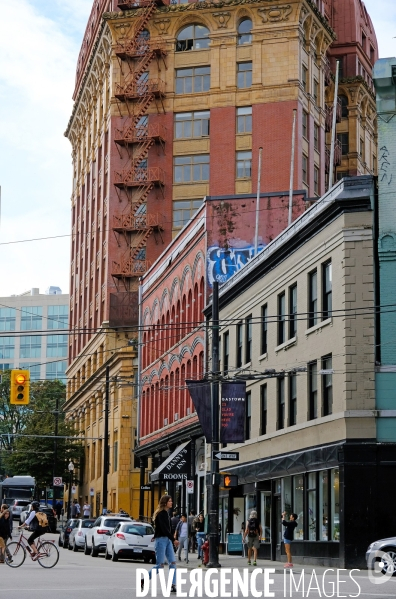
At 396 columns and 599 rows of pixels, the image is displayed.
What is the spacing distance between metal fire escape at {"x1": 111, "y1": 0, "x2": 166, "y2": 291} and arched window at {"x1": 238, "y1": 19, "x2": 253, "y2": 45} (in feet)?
18.3

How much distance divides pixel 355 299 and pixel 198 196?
4431 cm

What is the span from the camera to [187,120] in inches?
3127

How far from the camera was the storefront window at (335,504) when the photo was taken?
1341 inches

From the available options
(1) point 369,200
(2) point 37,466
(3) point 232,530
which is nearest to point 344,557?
(1) point 369,200

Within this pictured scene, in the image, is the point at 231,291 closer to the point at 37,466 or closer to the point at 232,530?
the point at 232,530

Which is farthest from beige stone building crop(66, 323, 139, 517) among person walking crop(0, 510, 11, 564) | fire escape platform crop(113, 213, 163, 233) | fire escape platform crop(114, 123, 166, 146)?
person walking crop(0, 510, 11, 564)

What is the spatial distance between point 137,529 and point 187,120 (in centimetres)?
4628

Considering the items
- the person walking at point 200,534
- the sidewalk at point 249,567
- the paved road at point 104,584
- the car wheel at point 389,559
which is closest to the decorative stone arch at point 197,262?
the person walking at point 200,534

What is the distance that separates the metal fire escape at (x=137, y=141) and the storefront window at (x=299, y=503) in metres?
40.8

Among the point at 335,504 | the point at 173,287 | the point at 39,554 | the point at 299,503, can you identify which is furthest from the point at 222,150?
the point at 39,554

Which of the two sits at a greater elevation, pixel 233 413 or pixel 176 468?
pixel 233 413

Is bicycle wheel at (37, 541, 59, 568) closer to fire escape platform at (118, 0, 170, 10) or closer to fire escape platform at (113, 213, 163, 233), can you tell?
fire escape platform at (113, 213, 163, 233)

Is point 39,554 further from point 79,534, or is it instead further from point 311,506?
point 79,534

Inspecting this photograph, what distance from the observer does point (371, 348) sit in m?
34.2
